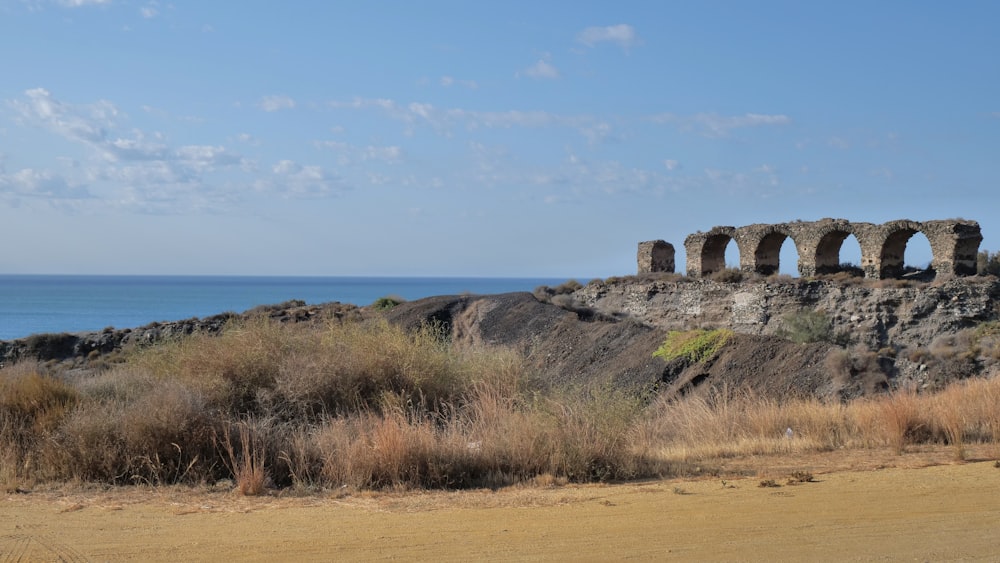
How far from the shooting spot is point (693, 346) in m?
22.2

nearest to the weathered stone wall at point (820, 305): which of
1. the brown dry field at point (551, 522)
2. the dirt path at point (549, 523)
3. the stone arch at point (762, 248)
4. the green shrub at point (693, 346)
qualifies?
the stone arch at point (762, 248)

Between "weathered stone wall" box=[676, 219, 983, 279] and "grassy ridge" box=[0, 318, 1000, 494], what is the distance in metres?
15.7

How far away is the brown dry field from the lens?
5832 mm

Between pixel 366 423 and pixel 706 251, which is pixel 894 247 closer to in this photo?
pixel 706 251

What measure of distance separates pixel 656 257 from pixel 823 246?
7.71 meters

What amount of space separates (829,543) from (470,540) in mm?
2495

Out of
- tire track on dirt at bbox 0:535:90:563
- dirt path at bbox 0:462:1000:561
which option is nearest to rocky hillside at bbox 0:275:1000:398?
dirt path at bbox 0:462:1000:561

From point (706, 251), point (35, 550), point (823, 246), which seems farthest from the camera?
point (706, 251)

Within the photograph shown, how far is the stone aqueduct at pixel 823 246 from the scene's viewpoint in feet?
87.8

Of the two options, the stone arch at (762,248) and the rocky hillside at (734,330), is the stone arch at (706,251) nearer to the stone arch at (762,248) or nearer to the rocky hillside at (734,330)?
the stone arch at (762,248)

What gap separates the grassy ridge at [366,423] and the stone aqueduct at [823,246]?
15.8 metres

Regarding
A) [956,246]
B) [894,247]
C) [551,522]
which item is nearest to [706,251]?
[894,247]

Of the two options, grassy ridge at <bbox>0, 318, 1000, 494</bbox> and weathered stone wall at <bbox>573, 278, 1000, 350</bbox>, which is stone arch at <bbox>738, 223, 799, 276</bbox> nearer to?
weathered stone wall at <bbox>573, 278, 1000, 350</bbox>

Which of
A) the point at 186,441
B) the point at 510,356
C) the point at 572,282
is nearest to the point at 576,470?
the point at 186,441
